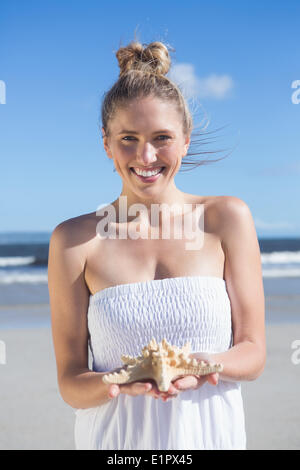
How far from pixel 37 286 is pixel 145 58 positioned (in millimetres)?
14288

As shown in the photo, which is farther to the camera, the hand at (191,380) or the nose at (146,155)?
the nose at (146,155)

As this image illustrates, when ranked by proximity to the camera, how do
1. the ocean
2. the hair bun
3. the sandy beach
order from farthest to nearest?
the ocean < the sandy beach < the hair bun

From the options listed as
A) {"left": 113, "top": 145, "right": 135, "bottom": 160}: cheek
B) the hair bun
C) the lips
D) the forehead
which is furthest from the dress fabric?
the hair bun

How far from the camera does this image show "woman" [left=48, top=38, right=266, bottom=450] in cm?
208

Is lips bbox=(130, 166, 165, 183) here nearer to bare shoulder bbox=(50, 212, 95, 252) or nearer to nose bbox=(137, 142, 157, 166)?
nose bbox=(137, 142, 157, 166)

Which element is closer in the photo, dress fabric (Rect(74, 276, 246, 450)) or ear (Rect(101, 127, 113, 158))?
dress fabric (Rect(74, 276, 246, 450))

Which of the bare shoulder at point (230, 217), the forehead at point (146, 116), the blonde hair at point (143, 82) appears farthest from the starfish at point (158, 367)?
the blonde hair at point (143, 82)

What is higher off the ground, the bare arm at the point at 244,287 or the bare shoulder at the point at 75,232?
the bare shoulder at the point at 75,232

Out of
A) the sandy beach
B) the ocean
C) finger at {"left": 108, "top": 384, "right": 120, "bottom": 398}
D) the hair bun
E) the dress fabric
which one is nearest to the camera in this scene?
finger at {"left": 108, "top": 384, "right": 120, "bottom": 398}

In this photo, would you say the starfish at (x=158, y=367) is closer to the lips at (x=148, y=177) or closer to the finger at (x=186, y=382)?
the finger at (x=186, y=382)

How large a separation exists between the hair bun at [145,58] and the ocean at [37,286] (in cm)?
752

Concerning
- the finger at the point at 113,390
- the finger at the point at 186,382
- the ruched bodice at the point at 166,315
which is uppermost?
the ruched bodice at the point at 166,315

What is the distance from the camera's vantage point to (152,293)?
2145mm

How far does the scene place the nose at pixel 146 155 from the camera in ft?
6.93
